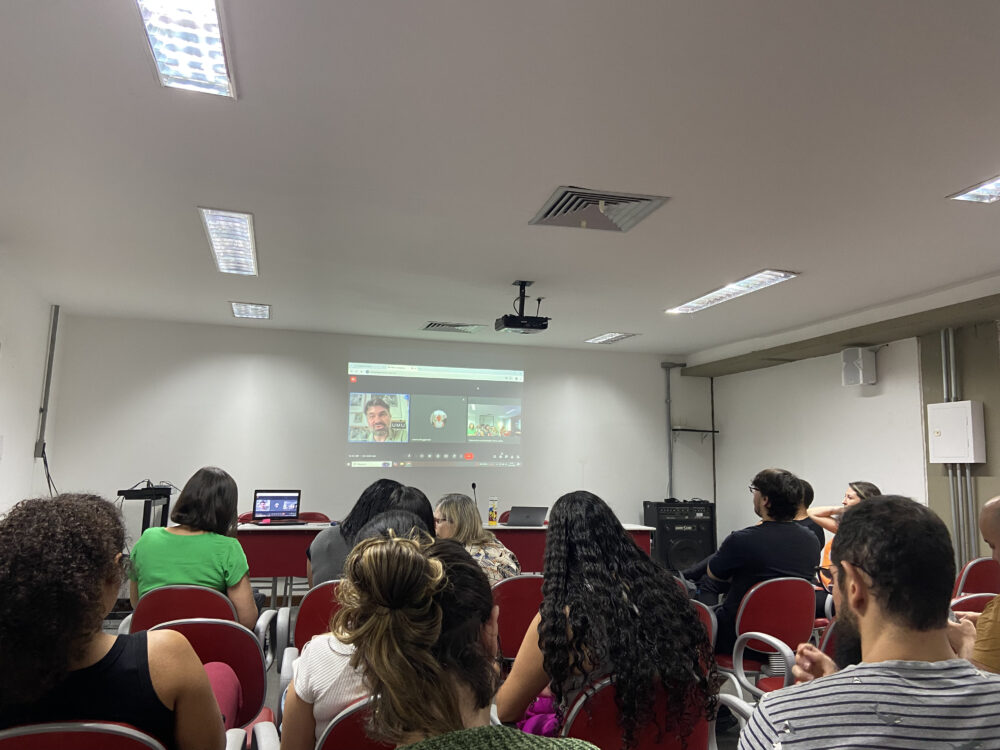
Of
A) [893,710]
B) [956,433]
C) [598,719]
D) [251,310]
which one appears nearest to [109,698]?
[598,719]

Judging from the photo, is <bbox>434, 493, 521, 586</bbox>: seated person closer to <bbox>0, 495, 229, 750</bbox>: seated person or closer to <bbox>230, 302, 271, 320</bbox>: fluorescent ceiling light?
<bbox>0, 495, 229, 750</bbox>: seated person

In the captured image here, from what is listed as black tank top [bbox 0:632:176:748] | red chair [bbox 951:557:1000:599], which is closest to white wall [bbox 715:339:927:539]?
red chair [bbox 951:557:1000:599]

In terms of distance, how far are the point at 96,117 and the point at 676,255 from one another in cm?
317

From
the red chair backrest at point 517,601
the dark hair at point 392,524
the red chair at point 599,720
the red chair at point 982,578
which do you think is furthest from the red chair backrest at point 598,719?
the red chair at point 982,578

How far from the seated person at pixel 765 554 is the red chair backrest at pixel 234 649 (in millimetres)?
1999

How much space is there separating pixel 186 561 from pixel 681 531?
5.98m

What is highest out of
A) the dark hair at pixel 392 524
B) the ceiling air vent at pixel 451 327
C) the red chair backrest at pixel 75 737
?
the ceiling air vent at pixel 451 327

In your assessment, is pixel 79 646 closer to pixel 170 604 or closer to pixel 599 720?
pixel 599 720

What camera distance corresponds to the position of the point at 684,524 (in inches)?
292

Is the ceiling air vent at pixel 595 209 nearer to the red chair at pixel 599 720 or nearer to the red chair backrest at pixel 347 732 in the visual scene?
the red chair at pixel 599 720

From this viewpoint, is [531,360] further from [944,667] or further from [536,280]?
[944,667]

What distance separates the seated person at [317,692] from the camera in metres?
1.35

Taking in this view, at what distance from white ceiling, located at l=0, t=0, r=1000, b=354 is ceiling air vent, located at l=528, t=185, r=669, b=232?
9 centimetres

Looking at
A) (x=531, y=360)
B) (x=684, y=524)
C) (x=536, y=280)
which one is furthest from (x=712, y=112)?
(x=684, y=524)
